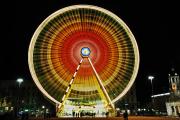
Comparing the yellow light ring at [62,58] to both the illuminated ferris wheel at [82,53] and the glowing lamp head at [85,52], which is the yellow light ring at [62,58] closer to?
the illuminated ferris wheel at [82,53]

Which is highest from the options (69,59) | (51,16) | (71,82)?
(51,16)

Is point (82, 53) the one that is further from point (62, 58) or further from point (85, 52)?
point (62, 58)

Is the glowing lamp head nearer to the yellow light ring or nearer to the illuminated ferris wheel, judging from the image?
the illuminated ferris wheel

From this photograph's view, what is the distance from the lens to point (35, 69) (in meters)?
29.2

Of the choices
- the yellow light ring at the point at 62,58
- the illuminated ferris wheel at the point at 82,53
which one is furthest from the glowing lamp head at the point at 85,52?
the yellow light ring at the point at 62,58

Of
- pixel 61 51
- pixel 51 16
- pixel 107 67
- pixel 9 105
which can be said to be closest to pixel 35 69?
pixel 61 51

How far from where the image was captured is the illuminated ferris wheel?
97.0 ft

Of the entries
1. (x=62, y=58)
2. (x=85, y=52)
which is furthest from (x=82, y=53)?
(x=62, y=58)

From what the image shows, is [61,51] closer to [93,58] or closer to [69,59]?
[69,59]

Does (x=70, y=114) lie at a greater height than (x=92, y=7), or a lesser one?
lesser

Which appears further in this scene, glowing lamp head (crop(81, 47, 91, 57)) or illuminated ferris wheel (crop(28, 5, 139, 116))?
glowing lamp head (crop(81, 47, 91, 57))

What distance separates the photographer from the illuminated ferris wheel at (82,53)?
1164 inches

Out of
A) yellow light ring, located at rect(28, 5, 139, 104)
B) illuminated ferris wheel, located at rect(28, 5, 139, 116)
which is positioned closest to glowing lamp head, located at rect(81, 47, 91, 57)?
illuminated ferris wheel, located at rect(28, 5, 139, 116)

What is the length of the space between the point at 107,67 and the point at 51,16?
326 inches
